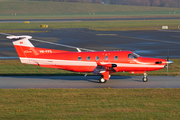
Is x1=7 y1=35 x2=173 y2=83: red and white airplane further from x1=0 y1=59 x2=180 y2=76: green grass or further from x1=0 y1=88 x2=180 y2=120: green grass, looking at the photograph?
x1=0 y1=59 x2=180 y2=76: green grass

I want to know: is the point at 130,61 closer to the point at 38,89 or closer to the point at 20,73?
the point at 38,89

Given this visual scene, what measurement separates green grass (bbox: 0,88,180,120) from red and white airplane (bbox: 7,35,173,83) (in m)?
2.80

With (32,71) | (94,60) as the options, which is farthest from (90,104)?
(32,71)

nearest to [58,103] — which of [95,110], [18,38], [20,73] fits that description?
[95,110]

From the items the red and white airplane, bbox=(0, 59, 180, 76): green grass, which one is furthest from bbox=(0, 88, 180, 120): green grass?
bbox=(0, 59, 180, 76): green grass

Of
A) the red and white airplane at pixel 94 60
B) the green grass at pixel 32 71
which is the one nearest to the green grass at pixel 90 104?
the red and white airplane at pixel 94 60

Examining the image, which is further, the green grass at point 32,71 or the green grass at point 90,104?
the green grass at point 32,71

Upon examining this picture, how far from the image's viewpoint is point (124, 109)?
47.3 feet

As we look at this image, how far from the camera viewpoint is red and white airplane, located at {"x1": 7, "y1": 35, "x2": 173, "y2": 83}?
21391 mm

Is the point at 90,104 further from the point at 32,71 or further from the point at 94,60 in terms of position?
the point at 32,71

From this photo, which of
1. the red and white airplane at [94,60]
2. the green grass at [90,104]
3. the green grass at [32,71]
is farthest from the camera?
the green grass at [32,71]

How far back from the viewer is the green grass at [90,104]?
44.1 ft

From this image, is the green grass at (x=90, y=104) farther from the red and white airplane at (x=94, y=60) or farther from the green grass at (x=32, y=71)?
the green grass at (x=32, y=71)

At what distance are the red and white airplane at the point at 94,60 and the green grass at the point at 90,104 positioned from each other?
9.19ft
